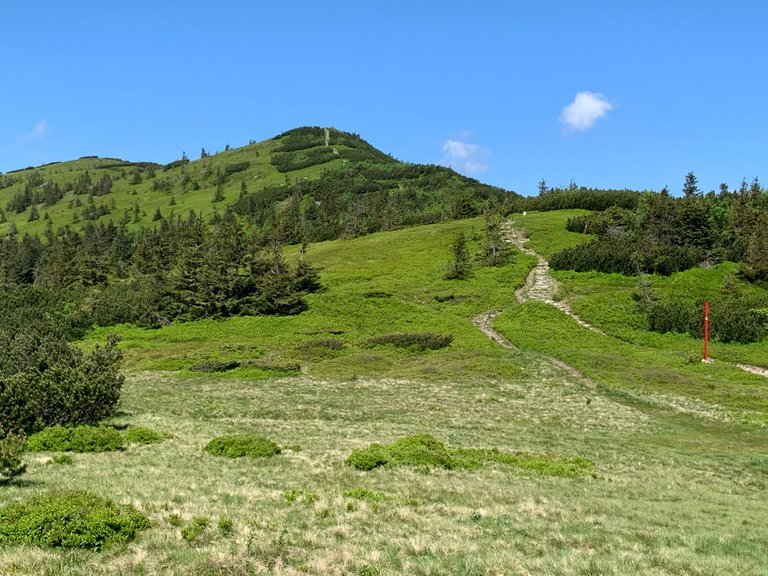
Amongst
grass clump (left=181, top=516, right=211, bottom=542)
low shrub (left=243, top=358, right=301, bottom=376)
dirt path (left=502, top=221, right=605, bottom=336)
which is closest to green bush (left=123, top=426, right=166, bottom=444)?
grass clump (left=181, top=516, right=211, bottom=542)

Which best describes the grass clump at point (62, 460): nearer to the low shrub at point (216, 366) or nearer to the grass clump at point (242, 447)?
the grass clump at point (242, 447)

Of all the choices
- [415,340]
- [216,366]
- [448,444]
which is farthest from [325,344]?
[448,444]

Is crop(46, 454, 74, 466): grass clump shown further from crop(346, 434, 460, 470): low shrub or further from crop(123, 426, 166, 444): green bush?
crop(346, 434, 460, 470): low shrub

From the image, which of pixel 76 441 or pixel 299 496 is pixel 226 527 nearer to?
pixel 299 496

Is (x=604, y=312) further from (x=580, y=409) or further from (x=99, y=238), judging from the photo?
(x=99, y=238)

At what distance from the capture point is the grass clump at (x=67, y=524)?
9469 millimetres

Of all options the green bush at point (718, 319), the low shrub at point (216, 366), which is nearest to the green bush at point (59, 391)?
the low shrub at point (216, 366)

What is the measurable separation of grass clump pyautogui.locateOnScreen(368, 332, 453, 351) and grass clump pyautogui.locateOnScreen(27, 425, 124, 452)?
124 ft

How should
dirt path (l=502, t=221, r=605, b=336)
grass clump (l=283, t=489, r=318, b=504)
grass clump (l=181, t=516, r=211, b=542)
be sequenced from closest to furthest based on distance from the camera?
grass clump (l=181, t=516, r=211, b=542)
grass clump (l=283, t=489, r=318, b=504)
dirt path (l=502, t=221, r=605, b=336)

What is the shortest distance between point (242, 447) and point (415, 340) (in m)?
39.1

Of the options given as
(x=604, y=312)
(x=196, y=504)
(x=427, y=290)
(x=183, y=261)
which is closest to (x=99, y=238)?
(x=183, y=261)

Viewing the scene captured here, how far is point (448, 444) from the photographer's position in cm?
2408

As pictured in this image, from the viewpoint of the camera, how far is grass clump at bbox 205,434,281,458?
20.0m

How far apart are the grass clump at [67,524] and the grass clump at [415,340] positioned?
4711 centimetres
